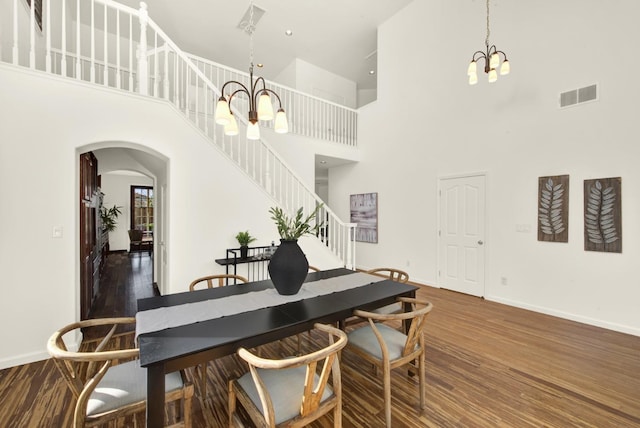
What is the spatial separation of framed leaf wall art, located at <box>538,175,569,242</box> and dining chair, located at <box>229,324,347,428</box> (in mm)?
3889

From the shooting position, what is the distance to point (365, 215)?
21.6 feet

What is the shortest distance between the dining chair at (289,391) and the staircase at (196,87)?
2.89 m

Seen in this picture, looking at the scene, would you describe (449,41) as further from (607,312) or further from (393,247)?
(607,312)

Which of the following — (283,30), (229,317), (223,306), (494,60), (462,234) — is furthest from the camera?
(283,30)

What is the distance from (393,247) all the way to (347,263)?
148cm

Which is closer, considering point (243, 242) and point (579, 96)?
point (579, 96)

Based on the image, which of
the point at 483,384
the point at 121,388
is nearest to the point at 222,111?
the point at 121,388

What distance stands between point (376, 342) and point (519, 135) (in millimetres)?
3947

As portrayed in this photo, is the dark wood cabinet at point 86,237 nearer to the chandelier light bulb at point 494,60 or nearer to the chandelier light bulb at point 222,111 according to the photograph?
the chandelier light bulb at point 222,111

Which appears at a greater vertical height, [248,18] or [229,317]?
[248,18]

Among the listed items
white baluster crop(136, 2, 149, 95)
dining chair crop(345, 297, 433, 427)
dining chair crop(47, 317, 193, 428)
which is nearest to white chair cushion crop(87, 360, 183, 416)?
dining chair crop(47, 317, 193, 428)

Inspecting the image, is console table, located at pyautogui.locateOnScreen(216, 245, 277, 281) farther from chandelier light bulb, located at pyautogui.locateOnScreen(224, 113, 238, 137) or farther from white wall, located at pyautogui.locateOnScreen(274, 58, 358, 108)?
white wall, located at pyautogui.locateOnScreen(274, 58, 358, 108)

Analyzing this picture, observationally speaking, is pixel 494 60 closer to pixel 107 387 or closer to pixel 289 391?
pixel 289 391

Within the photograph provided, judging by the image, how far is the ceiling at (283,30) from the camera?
548 cm
